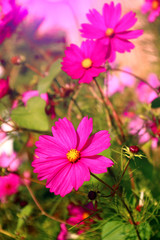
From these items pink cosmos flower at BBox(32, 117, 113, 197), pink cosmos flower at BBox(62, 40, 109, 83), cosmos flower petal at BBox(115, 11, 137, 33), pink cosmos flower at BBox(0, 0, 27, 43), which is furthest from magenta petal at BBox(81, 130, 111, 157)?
pink cosmos flower at BBox(0, 0, 27, 43)

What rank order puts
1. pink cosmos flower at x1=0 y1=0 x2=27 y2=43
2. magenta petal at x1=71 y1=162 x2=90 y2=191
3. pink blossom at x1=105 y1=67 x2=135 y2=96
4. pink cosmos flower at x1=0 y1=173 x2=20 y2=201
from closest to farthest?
magenta petal at x1=71 y1=162 x2=90 y2=191 < pink cosmos flower at x1=0 y1=0 x2=27 y2=43 < pink cosmos flower at x1=0 y1=173 x2=20 y2=201 < pink blossom at x1=105 y1=67 x2=135 y2=96

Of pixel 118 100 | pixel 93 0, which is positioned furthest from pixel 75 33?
pixel 118 100

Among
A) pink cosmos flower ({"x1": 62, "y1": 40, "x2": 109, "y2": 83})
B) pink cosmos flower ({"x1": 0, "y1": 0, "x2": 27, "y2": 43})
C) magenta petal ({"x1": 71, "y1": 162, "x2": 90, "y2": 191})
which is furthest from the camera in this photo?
pink cosmos flower ({"x1": 0, "y1": 0, "x2": 27, "y2": 43})

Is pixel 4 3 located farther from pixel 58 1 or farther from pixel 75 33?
pixel 75 33

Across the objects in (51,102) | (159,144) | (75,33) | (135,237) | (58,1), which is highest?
(58,1)

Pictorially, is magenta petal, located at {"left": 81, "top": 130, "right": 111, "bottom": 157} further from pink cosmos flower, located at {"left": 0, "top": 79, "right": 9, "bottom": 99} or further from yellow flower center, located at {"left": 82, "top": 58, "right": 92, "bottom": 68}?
pink cosmos flower, located at {"left": 0, "top": 79, "right": 9, "bottom": 99}

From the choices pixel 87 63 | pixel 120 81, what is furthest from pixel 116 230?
pixel 120 81
